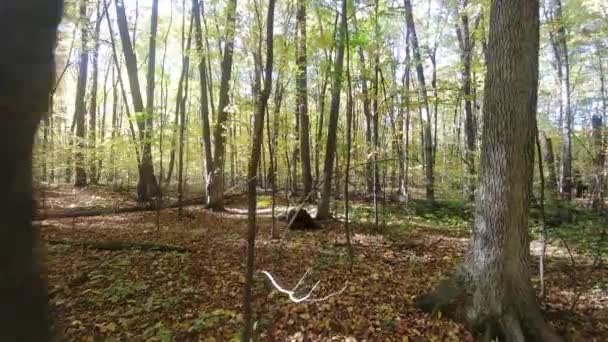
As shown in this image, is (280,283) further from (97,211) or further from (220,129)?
(97,211)

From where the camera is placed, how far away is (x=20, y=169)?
1447 mm

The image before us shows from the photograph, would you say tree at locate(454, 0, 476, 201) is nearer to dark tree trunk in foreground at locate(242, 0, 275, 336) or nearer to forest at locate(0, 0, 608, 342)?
forest at locate(0, 0, 608, 342)

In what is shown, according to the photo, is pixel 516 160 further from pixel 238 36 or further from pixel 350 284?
pixel 238 36

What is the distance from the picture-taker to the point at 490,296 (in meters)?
4.27

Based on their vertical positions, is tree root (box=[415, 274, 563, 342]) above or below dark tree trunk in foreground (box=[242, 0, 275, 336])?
below

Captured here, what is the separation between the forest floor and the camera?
4418 mm

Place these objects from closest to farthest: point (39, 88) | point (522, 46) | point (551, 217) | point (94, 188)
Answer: point (39, 88)
point (522, 46)
point (551, 217)
point (94, 188)

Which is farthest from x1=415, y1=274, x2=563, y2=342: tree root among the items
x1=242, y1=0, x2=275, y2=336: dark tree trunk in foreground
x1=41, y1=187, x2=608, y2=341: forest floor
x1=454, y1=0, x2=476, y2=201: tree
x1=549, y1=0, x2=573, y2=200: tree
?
x1=549, y1=0, x2=573, y2=200: tree

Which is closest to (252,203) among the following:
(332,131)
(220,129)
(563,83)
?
(332,131)

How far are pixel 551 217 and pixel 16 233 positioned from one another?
13454 mm

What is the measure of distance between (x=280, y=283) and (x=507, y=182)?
337cm

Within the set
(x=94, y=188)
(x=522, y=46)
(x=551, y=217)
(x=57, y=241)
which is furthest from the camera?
(x=94, y=188)

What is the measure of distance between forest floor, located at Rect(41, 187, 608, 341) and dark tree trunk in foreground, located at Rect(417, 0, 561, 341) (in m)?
0.53

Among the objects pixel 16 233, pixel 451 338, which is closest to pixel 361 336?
pixel 451 338
